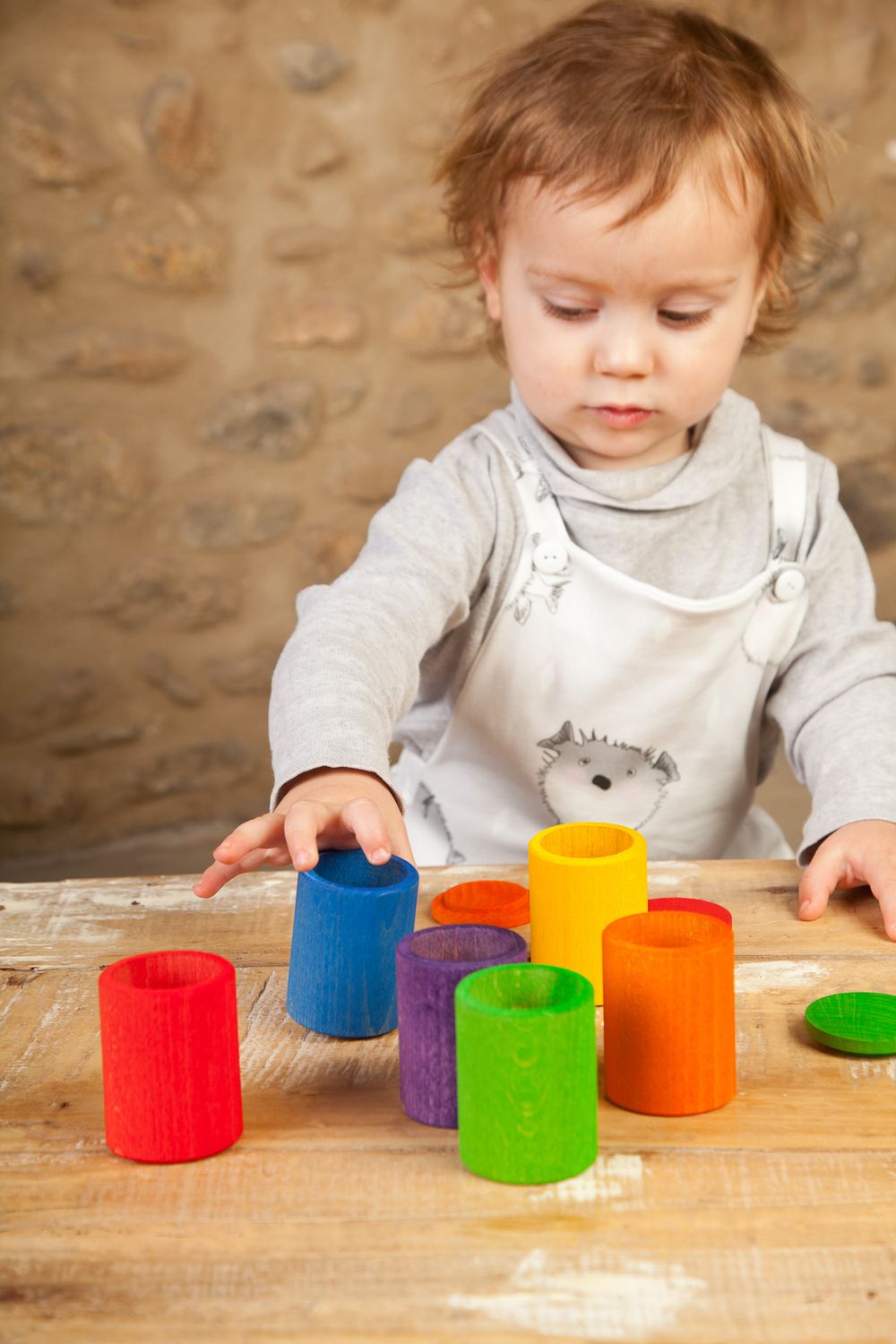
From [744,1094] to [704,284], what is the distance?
2.16 ft

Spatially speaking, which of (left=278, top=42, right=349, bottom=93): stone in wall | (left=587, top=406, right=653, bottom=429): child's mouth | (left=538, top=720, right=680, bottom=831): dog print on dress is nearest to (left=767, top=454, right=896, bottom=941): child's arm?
(left=538, top=720, right=680, bottom=831): dog print on dress

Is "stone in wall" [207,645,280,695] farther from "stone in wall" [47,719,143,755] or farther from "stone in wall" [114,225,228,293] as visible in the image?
"stone in wall" [114,225,228,293]

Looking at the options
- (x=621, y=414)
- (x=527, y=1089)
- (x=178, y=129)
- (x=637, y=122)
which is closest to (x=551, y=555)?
(x=621, y=414)

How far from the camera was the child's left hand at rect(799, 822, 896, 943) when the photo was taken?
33.7 inches

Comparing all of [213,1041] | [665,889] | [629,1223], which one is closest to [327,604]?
[665,889]

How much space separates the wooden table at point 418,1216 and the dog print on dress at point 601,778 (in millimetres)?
529

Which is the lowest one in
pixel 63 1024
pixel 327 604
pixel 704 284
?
pixel 63 1024

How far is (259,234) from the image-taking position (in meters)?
2.34

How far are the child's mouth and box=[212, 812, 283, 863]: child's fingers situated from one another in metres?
0.51

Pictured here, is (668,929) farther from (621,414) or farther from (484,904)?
(621,414)

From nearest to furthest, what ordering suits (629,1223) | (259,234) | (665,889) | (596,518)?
(629,1223) < (665,889) < (596,518) < (259,234)

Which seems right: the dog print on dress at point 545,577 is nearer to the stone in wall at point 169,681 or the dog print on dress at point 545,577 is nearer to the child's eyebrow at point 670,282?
the child's eyebrow at point 670,282

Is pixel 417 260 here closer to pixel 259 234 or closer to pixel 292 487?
pixel 259 234

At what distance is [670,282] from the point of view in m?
1.04
